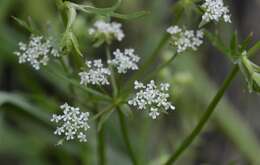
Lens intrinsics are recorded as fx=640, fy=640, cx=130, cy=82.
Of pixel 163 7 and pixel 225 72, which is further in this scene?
pixel 225 72

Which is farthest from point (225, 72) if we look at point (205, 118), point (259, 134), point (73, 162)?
point (205, 118)

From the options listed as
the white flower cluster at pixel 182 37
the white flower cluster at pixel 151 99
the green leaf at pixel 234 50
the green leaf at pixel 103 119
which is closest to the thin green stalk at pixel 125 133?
the green leaf at pixel 103 119

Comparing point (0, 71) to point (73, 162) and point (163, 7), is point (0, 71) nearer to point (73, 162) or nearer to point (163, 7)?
point (73, 162)

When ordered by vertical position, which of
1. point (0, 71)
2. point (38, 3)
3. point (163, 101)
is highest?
point (38, 3)

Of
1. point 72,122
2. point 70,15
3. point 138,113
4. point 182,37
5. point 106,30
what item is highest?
point 138,113

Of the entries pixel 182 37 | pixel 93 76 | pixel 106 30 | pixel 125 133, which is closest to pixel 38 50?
pixel 93 76

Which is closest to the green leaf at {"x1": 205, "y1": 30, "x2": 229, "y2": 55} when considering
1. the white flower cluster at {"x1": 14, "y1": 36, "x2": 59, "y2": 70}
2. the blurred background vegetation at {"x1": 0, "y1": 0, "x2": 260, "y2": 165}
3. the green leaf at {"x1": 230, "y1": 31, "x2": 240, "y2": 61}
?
the green leaf at {"x1": 230, "y1": 31, "x2": 240, "y2": 61}

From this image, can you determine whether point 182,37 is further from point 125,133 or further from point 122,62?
point 125,133

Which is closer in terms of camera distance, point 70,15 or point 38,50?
point 70,15

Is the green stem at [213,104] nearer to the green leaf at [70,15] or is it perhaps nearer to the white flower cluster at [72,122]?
the white flower cluster at [72,122]
